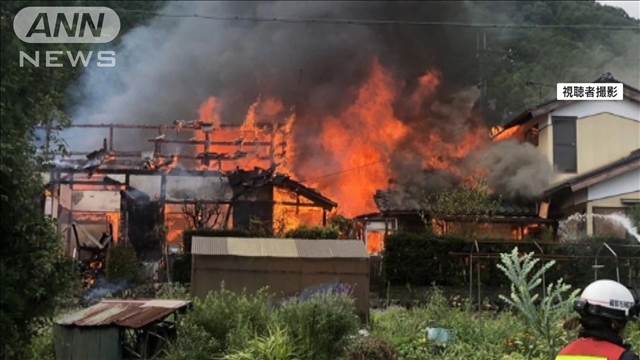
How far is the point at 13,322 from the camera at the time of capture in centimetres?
706

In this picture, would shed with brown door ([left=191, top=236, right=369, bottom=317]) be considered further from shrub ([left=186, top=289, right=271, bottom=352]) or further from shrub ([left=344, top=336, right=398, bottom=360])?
shrub ([left=344, top=336, right=398, bottom=360])

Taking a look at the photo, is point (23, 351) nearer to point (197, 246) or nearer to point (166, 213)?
point (197, 246)

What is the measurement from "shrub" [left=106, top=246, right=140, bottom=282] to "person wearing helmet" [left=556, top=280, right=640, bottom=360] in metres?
17.4

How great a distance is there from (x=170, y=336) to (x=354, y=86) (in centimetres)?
2446

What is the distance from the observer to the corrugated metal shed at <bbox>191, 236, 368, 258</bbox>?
14156mm

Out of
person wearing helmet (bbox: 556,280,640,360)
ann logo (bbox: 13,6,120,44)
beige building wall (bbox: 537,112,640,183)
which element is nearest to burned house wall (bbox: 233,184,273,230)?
ann logo (bbox: 13,6,120,44)

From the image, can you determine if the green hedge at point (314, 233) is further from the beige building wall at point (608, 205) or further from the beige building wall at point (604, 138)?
the beige building wall at point (604, 138)

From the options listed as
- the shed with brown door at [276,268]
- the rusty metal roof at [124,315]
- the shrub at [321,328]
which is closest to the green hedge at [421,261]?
the shed with brown door at [276,268]

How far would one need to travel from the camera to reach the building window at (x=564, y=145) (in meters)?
23.7

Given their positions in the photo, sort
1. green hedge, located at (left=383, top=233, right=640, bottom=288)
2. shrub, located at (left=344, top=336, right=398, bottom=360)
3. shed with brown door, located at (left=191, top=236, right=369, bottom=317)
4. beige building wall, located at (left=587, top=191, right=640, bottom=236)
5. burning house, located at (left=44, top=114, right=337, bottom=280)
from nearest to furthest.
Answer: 1. shrub, located at (left=344, top=336, right=398, bottom=360)
2. shed with brown door, located at (left=191, top=236, right=369, bottom=317)
3. green hedge, located at (left=383, top=233, right=640, bottom=288)
4. beige building wall, located at (left=587, top=191, right=640, bottom=236)
5. burning house, located at (left=44, top=114, right=337, bottom=280)

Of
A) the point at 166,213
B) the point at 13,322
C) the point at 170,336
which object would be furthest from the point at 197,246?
the point at 166,213

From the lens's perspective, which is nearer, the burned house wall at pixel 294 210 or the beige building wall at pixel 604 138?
the beige building wall at pixel 604 138

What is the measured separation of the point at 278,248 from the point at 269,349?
5.54 metres

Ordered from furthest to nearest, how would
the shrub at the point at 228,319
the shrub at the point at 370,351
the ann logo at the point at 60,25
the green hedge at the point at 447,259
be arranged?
the green hedge at the point at 447,259 → the ann logo at the point at 60,25 → the shrub at the point at 228,319 → the shrub at the point at 370,351
